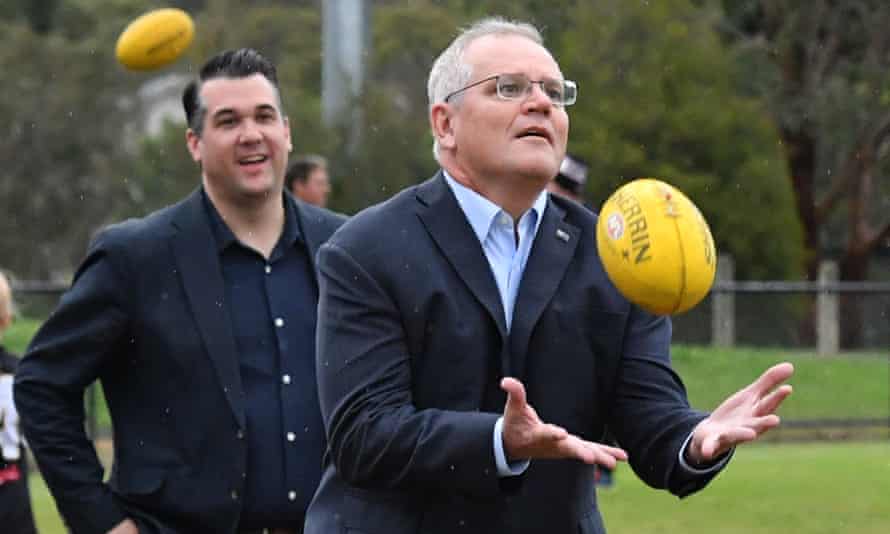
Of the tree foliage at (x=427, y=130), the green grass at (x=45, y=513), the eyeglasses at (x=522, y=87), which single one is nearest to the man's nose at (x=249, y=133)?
the eyeglasses at (x=522, y=87)

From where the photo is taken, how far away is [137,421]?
6.42 metres

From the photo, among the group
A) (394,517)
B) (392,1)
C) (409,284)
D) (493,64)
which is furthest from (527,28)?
→ (392,1)

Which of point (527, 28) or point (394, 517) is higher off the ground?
point (527, 28)

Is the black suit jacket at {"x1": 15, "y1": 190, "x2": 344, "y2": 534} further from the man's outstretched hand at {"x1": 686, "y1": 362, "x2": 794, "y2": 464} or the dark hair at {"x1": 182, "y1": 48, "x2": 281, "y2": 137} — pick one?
the man's outstretched hand at {"x1": 686, "y1": 362, "x2": 794, "y2": 464}

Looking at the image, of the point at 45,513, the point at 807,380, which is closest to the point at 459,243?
the point at 45,513

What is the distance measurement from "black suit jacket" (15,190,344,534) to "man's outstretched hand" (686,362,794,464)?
82.7 inches

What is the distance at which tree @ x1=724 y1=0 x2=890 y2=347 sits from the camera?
39.6 meters

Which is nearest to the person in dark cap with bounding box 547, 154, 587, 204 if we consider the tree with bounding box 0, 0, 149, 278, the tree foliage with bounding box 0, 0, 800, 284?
the tree foliage with bounding box 0, 0, 800, 284

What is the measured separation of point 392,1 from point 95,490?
5445 centimetres

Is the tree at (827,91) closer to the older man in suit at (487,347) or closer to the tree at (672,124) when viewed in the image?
the tree at (672,124)

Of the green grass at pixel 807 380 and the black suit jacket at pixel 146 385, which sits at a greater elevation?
the black suit jacket at pixel 146 385

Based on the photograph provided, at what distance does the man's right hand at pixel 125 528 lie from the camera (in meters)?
6.33

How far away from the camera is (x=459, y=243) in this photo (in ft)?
15.6

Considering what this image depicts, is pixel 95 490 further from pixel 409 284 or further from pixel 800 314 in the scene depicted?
pixel 800 314
